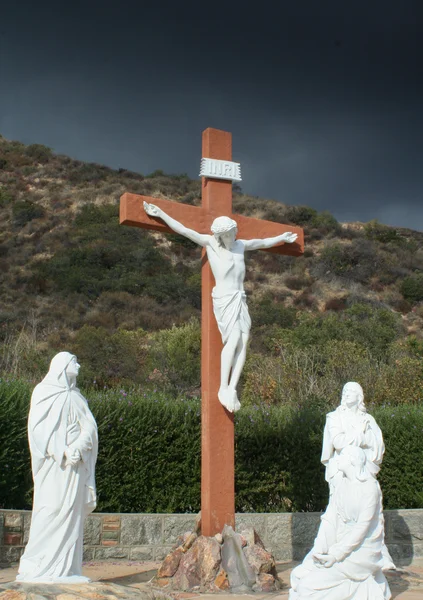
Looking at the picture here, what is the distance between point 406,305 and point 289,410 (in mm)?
21377

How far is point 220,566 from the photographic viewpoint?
6.03 meters

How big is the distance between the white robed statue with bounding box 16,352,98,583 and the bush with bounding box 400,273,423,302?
27015 mm

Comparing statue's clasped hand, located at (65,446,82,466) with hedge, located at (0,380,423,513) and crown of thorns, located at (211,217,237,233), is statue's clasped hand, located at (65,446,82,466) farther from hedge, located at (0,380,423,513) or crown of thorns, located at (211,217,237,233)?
hedge, located at (0,380,423,513)

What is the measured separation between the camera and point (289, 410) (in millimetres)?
10164

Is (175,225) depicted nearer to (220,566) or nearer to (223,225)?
(223,225)

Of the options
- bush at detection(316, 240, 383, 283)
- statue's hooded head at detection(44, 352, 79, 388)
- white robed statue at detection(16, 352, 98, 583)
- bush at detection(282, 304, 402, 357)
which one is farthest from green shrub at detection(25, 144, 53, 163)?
white robed statue at detection(16, 352, 98, 583)

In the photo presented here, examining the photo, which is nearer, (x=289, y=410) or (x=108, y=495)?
(x=108, y=495)

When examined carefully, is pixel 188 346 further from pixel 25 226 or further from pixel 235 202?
pixel 235 202

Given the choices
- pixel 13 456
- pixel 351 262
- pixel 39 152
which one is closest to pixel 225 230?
pixel 13 456

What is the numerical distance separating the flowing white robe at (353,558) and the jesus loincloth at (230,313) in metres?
1.87

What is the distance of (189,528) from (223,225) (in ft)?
12.1

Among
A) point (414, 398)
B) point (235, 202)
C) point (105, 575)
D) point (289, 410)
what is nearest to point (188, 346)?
point (414, 398)

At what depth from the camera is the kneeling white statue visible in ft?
16.5

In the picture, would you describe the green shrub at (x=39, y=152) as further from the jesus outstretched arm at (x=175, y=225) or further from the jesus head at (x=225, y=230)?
the jesus head at (x=225, y=230)
